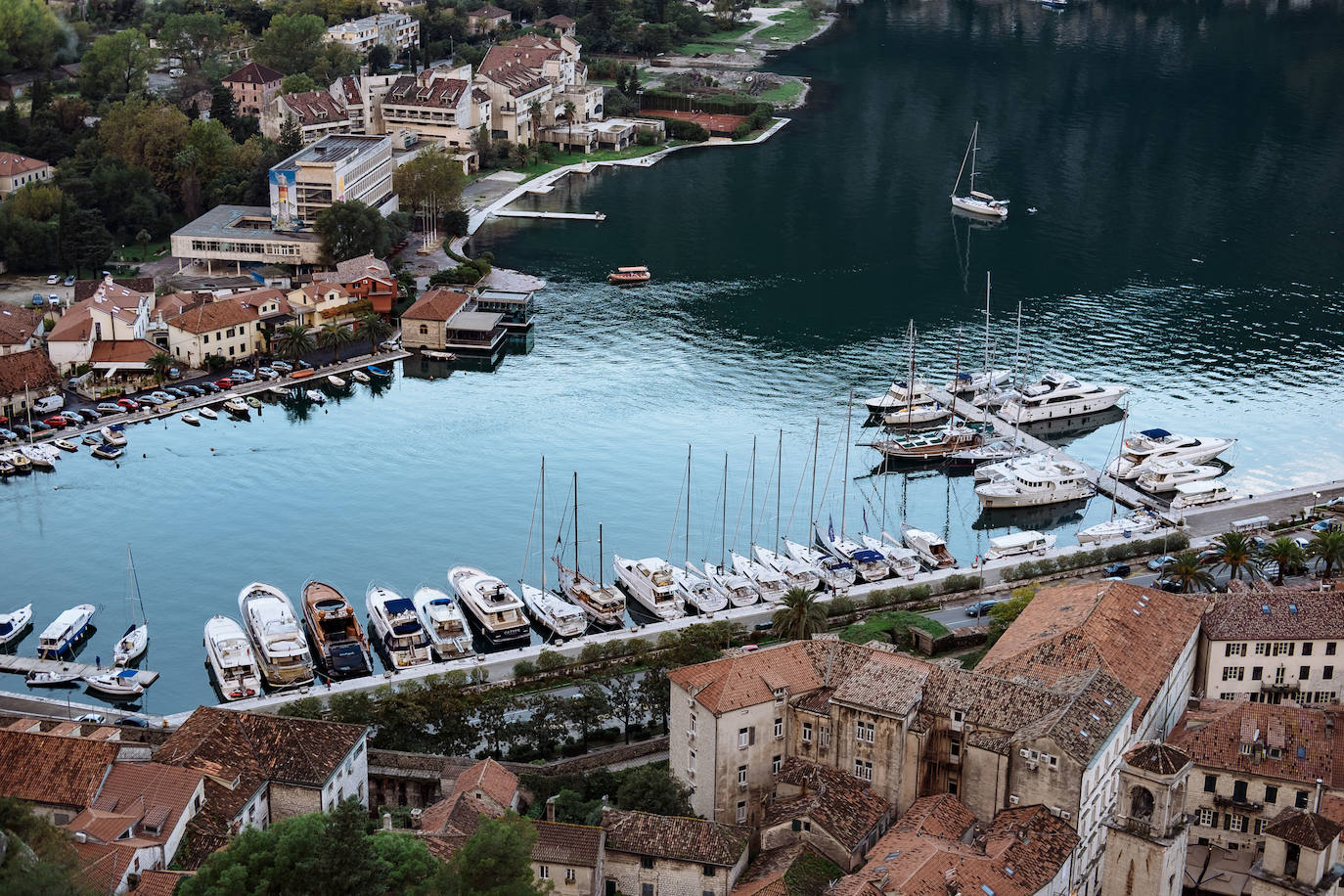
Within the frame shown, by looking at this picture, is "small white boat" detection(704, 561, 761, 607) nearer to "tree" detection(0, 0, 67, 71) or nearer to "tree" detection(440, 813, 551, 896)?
"tree" detection(440, 813, 551, 896)

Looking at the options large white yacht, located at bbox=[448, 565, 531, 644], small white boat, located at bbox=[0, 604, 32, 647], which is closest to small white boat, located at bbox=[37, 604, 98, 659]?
small white boat, located at bbox=[0, 604, 32, 647]

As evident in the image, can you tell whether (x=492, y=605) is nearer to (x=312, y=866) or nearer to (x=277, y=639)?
(x=277, y=639)

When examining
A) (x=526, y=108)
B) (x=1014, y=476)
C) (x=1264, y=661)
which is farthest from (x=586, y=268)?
(x=1264, y=661)

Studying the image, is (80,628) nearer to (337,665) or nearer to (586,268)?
(337,665)

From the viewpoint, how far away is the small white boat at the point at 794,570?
219 feet

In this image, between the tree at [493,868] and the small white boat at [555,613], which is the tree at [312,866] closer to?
the tree at [493,868]

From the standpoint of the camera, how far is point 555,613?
64.1 m

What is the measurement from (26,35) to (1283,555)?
388ft

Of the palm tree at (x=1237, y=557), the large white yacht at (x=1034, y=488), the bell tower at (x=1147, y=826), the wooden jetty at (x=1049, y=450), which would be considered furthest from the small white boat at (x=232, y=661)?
the wooden jetty at (x=1049, y=450)

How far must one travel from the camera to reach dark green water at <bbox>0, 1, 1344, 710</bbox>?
71.5 meters

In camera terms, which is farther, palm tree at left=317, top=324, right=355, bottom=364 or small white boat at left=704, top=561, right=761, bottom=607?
palm tree at left=317, top=324, right=355, bottom=364

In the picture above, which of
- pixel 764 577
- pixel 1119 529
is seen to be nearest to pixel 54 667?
pixel 764 577

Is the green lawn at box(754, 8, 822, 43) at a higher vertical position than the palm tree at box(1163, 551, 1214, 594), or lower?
higher

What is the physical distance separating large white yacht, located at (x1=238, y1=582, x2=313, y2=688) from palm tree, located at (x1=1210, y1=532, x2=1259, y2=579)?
110 ft
